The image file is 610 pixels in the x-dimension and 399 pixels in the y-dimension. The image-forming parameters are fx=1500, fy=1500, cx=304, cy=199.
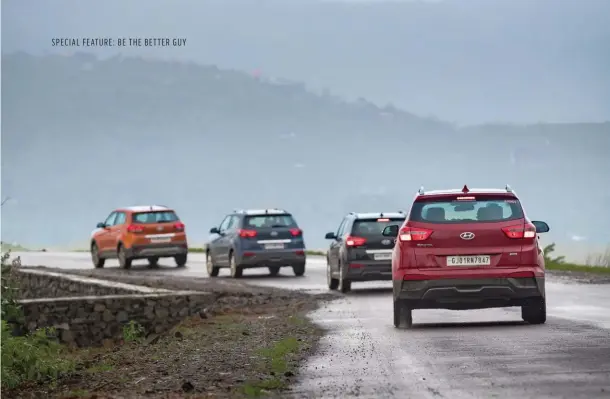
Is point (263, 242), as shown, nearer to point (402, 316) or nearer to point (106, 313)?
point (106, 313)

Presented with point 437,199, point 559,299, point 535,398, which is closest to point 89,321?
point 559,299

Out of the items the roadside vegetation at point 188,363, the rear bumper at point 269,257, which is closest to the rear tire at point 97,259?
the rear bumper at point 269,257

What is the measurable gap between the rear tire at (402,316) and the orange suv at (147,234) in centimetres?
2435

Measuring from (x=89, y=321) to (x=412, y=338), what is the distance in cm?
1131

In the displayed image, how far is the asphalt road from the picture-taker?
11.9 meters

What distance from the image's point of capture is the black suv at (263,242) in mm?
36625

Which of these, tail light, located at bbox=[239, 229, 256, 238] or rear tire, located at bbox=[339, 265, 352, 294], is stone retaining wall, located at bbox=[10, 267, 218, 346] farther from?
tail light, located at bbox=[239, 229, 256, 238]

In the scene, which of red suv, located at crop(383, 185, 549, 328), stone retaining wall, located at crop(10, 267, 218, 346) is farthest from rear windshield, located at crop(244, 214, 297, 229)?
red suv, located at crop(383, 185, 549, 328)

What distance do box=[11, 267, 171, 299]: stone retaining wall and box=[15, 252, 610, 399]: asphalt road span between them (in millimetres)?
6567

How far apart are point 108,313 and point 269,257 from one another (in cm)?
937

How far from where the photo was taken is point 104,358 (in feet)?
60.3

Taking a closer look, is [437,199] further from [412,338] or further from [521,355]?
[521,355]

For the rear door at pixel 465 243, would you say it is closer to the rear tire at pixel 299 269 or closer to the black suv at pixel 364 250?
A: the black suv at pixel 364 250

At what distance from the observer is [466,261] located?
18531mm
